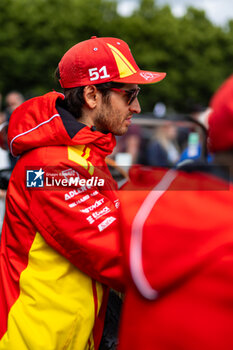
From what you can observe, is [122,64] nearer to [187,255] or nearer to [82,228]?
[82,228]

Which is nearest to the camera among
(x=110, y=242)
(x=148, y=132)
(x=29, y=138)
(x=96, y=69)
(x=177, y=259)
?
(x=177, y=259)

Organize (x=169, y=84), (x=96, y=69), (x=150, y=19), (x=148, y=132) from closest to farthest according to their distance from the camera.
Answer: (x=96, y=69)
(x=148, y=132)
(x=169, y=84)
(x=150, y=19)

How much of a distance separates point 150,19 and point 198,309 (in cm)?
5197

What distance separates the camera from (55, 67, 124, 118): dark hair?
2.13 m

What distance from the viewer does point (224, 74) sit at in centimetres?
5106

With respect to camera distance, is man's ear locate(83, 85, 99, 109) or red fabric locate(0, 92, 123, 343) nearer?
red fabric locate(0, 92, 123, 343)

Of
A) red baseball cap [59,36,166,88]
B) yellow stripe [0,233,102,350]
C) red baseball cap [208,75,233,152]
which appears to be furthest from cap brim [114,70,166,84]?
red baseball cap [208,75,233,152]

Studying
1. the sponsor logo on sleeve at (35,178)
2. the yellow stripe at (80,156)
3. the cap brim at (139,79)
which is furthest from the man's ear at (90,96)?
the sponsor logo on sleeve at (35,178)

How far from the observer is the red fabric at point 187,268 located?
117cm

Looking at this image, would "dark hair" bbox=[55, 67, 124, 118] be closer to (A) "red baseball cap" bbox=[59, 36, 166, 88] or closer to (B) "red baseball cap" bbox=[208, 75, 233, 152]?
(A) "red baseball cap" bbox=[59, 36, 166, 88]

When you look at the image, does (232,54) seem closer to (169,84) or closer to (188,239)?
(169,84)

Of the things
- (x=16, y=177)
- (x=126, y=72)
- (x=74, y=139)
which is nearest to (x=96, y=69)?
(x=126, y=72)

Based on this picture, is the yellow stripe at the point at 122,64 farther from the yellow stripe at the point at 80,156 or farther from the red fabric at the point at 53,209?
the yellow stripe at the point at 80,156

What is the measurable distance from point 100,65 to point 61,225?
729 mm
